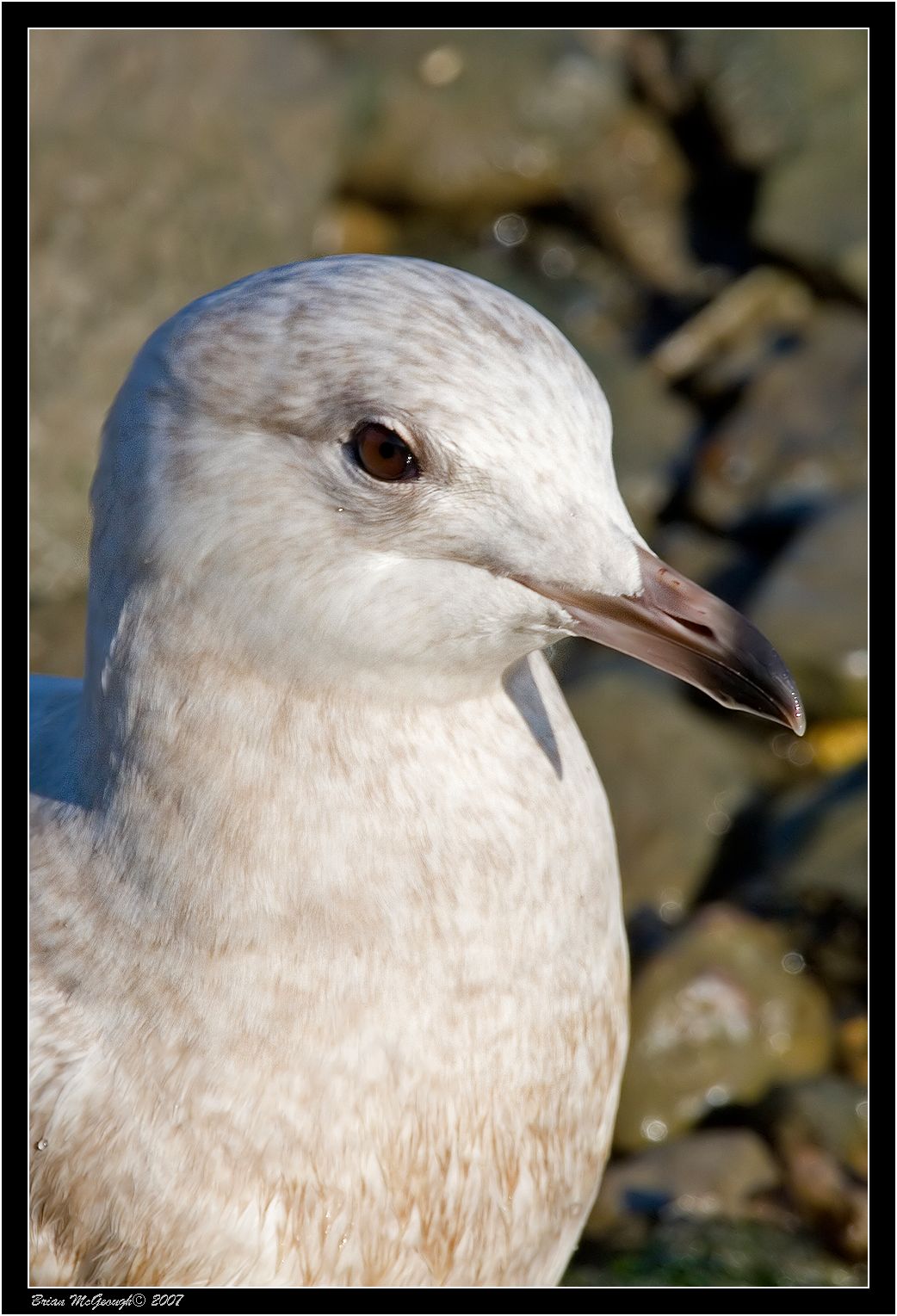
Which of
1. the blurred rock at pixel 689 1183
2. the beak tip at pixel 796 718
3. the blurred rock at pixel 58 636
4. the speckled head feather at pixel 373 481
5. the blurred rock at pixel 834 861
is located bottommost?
the blurred rock at pixel 689 1183

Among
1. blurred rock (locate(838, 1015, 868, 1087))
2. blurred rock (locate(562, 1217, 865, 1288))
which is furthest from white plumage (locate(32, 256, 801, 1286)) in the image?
blurred rock (locate(838, 1015, 868, 1087))

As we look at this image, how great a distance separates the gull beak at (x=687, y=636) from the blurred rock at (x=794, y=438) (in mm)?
4492

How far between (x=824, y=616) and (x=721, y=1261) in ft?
8.57

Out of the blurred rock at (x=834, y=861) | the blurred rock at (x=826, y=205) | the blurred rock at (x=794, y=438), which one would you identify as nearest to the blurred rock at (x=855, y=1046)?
the blurred rock at (x=834, y=861)

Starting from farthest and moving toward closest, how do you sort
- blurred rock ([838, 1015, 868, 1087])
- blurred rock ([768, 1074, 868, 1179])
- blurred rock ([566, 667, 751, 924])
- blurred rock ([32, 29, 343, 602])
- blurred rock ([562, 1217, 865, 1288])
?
1. blurred rock ([32, 29, 343, 602])
2. blurred rock ([566, 667, 751, 924])
3. blurred rock ([838, 1015, 868, 1087])
4. blurred rock ([768, 1074, 868, 1179])
5. blurred rock ([562, 1217, 865, 1288])

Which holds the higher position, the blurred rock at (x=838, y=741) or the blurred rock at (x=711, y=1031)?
the blurred rock at (x=838, y=741)

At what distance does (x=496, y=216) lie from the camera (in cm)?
861

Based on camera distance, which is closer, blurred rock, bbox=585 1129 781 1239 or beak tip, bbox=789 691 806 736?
beak tip, bbox=789 691 806 736

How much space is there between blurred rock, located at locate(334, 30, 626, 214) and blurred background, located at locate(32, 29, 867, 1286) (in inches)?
0.6

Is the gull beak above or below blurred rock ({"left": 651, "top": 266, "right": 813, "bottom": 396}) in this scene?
above

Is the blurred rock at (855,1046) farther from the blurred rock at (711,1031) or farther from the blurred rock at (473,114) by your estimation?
the blurred rock at (473,114)

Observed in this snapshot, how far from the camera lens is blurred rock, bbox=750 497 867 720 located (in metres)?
5.88

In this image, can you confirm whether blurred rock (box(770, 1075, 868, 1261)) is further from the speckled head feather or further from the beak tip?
the speckled head feather

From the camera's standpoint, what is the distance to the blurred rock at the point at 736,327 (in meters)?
7.80
